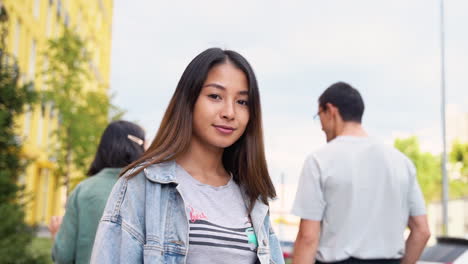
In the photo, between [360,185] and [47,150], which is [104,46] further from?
[360,185]

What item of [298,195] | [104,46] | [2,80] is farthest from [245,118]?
[104,46]

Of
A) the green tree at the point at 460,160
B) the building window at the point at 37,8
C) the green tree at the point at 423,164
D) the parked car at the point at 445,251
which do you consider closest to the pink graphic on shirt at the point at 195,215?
the parked car at the point at 445,251

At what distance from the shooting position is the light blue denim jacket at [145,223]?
215 cm

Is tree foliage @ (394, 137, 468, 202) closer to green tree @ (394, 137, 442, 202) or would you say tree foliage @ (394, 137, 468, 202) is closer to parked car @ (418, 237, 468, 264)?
green tree @ (394, 137, 442, 202)

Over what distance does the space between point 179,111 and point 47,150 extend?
2317 cm

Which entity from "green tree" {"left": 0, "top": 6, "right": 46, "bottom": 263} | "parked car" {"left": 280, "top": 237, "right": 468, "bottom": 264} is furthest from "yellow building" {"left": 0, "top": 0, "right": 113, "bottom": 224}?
"parked car" {"left": 280, "top": 237, "right": 468, "bottom": 264}

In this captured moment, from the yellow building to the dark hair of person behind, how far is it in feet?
52.3

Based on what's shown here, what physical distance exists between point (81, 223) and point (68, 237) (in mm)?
121

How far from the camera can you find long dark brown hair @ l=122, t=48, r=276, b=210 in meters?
2.38

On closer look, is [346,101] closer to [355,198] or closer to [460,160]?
[355,198]

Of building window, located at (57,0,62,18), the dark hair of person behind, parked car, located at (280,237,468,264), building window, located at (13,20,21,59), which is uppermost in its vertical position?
building window, located at (57,0,62,18)

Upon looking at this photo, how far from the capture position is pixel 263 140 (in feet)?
8.77

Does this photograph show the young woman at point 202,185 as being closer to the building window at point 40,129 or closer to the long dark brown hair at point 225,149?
the long dark brown hair at point 225,149

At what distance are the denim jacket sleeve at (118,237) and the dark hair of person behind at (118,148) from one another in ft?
6.86
